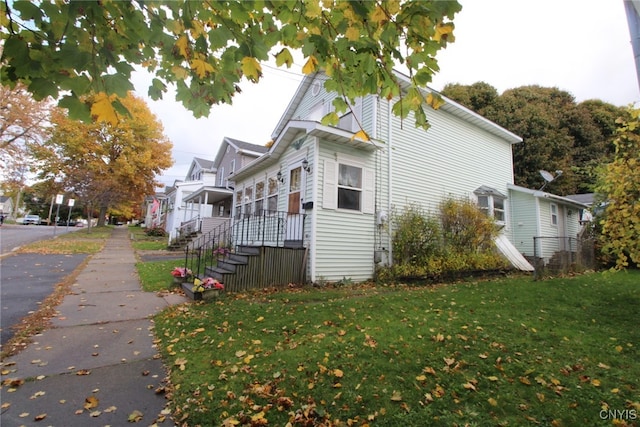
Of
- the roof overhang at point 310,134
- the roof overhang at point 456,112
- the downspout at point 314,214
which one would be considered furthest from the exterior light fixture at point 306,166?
the roof overhang at point 456,112

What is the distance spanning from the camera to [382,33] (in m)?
2.24

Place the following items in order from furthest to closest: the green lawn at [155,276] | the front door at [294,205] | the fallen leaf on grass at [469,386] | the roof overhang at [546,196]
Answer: the roof overhang at [546,196]
the front door at [294,205]
the green lawn at [155,276]
the fallen leaf on grass at [469,386]

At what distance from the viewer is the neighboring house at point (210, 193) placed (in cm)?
1809

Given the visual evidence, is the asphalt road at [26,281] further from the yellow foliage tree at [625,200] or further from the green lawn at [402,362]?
the yellow foliage tree at [625,200]

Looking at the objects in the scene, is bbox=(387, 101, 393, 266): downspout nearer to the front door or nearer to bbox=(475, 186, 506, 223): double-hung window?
the front door

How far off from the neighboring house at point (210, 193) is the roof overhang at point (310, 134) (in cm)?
493

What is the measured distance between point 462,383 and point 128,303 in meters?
6.38

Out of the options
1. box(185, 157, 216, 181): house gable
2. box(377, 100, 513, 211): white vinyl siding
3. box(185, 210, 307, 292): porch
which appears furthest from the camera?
box(185, 157, 216, 181): house gable

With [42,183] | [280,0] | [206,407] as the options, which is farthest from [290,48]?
[42,183]

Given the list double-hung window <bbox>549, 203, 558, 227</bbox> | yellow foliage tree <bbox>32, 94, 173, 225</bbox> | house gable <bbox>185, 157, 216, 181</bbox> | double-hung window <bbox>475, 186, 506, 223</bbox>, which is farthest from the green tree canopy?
house gable <bbox>185, 157, 216, 181</bbox>

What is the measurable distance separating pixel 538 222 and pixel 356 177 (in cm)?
959

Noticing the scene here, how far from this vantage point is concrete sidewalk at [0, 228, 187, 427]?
271 cm

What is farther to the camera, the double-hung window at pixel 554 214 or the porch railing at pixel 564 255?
the double-hung window at pixel 554 214

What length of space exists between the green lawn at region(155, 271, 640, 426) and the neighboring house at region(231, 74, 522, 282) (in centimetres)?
289
